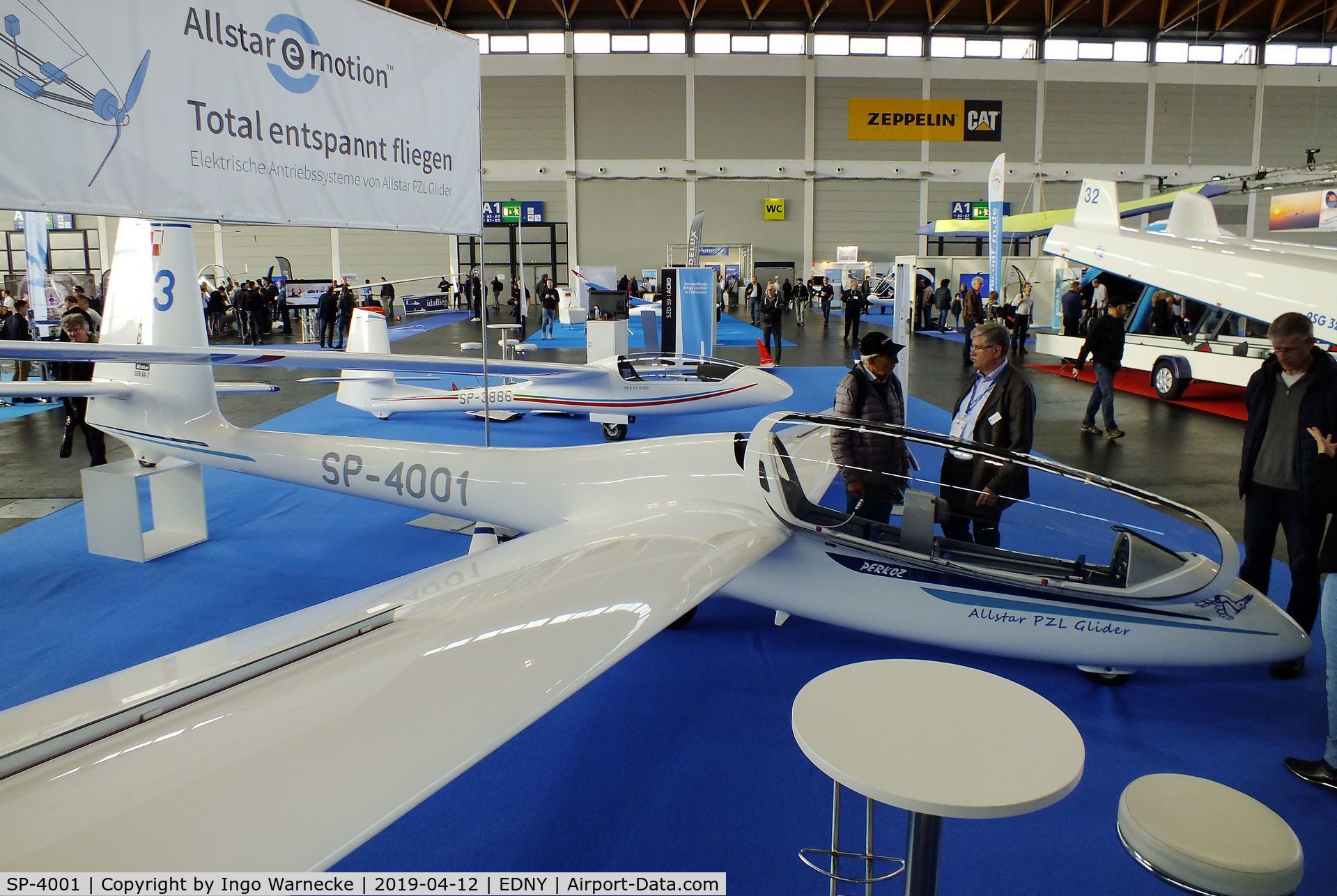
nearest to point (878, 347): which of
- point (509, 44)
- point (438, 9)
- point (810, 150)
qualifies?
point (810, 150)

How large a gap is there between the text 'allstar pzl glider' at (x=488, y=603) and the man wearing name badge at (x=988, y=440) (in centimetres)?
5

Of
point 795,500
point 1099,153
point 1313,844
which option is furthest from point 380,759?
point 1099,153

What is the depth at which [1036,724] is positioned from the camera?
6.14ft

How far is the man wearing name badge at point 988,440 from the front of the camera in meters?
3.62

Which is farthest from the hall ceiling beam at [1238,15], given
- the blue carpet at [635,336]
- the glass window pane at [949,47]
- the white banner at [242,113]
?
the white banner at [242,113]

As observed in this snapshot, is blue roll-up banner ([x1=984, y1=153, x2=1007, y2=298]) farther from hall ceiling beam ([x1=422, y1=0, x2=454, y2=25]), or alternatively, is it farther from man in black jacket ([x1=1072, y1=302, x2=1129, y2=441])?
hall ceiling beam ([x1=422, y1=0, x2=454, y2=25])

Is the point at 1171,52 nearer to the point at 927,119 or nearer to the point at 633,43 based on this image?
the point at 927,119

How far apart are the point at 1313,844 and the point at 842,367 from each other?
13.3 meters

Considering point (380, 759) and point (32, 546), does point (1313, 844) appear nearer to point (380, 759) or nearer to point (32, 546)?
point (380, 759)

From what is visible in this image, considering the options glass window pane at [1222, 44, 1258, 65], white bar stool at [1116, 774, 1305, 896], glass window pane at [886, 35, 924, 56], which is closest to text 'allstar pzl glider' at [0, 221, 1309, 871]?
white bar stool at [1116, 774, 1305, 896]

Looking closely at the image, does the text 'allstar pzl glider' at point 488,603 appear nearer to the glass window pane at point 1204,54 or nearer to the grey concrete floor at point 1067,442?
the grey concrete floor at point 1067,442

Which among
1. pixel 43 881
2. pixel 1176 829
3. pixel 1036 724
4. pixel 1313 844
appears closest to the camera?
pixel 43 881

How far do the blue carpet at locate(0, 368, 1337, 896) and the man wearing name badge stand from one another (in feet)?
0.44

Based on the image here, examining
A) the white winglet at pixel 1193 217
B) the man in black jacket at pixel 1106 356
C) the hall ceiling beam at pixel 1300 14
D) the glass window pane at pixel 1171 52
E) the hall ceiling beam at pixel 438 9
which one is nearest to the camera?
the man in black jacket at pixel 1106 356
